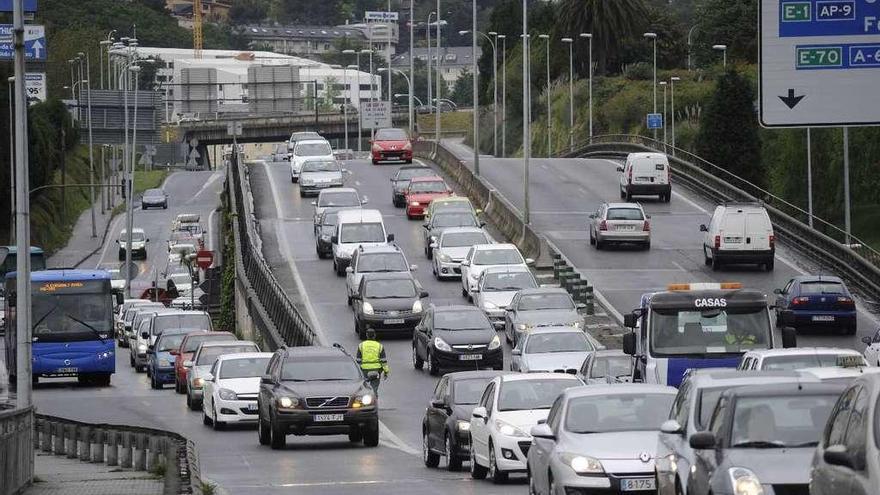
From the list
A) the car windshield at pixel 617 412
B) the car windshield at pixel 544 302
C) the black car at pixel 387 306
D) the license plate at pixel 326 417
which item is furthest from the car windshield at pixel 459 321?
the car windshield at pixel 617 412

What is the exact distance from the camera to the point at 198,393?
129 feet

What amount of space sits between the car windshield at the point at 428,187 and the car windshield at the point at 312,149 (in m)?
14.0

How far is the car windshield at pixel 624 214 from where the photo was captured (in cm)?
5975

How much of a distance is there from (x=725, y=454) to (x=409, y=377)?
27.4 meters

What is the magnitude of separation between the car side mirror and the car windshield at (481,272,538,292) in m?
34.0

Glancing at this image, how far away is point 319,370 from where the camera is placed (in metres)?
29.4

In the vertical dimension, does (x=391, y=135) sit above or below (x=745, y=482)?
above

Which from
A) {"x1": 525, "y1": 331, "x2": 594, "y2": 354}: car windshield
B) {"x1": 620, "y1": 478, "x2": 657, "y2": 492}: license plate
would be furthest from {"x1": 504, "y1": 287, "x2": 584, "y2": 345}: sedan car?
{"x1": 620, "y1": 478, "x2": 657, "y2": 492}: license plate

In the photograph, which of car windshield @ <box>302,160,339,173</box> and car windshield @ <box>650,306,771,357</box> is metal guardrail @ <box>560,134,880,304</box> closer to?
car windshield @ <box>302,160,339,173</box>

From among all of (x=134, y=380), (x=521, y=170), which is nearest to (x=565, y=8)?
(x=521, y=170)

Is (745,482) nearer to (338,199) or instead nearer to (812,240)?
(812,240)

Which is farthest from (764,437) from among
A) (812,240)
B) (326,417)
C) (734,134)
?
(734,134)

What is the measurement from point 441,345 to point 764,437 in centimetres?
2626

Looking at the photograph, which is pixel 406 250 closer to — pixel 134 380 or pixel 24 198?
pixel 134 380
